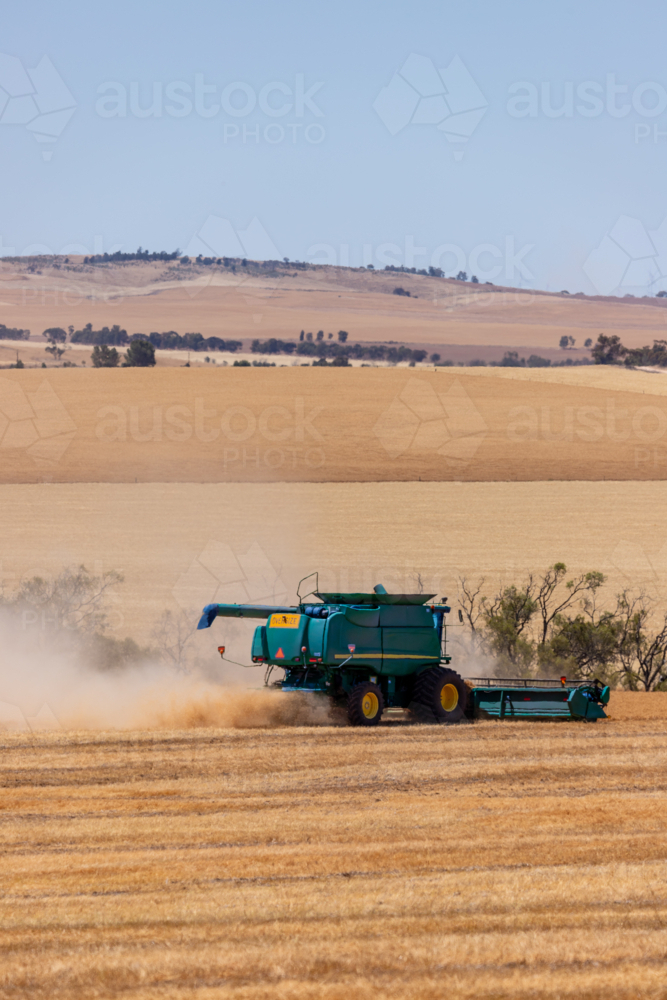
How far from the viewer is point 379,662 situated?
16062 mm

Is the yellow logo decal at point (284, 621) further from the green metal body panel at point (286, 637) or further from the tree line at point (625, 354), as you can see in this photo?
the tree line at point (625, 354)

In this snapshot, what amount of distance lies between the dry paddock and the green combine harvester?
1.28 m

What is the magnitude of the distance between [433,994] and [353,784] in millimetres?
5583

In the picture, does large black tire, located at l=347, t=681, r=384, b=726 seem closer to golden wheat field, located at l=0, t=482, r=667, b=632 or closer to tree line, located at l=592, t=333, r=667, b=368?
golden wheat field, located at l=0, t=482, r=667, b=632

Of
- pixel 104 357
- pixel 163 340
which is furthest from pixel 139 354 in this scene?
pixel 163 340

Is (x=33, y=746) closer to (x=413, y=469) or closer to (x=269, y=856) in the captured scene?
(x=269, y=856)

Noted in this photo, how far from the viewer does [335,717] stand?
1644cm

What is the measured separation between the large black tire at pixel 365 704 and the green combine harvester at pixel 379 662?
15 millimetres

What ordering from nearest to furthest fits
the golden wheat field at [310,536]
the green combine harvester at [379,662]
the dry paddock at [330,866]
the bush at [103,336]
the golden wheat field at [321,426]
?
the dry paddock at [330,866] → the green combine harvester at [379,662] → the golden wheat field at [310,536] → the golden wheat field at [321,426] → the bush at [103,336]

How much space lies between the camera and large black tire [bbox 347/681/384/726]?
15742 millimetres

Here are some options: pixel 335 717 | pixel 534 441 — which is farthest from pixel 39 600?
pixel 534 441

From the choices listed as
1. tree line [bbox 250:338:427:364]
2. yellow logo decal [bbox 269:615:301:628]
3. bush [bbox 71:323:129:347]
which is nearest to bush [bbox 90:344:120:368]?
tree line [bbox 250:338:427:364]

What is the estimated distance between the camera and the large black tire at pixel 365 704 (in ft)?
51.6

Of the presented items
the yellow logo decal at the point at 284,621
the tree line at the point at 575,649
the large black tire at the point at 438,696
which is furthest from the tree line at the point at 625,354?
the yellow logo decal at the point at 284,621
